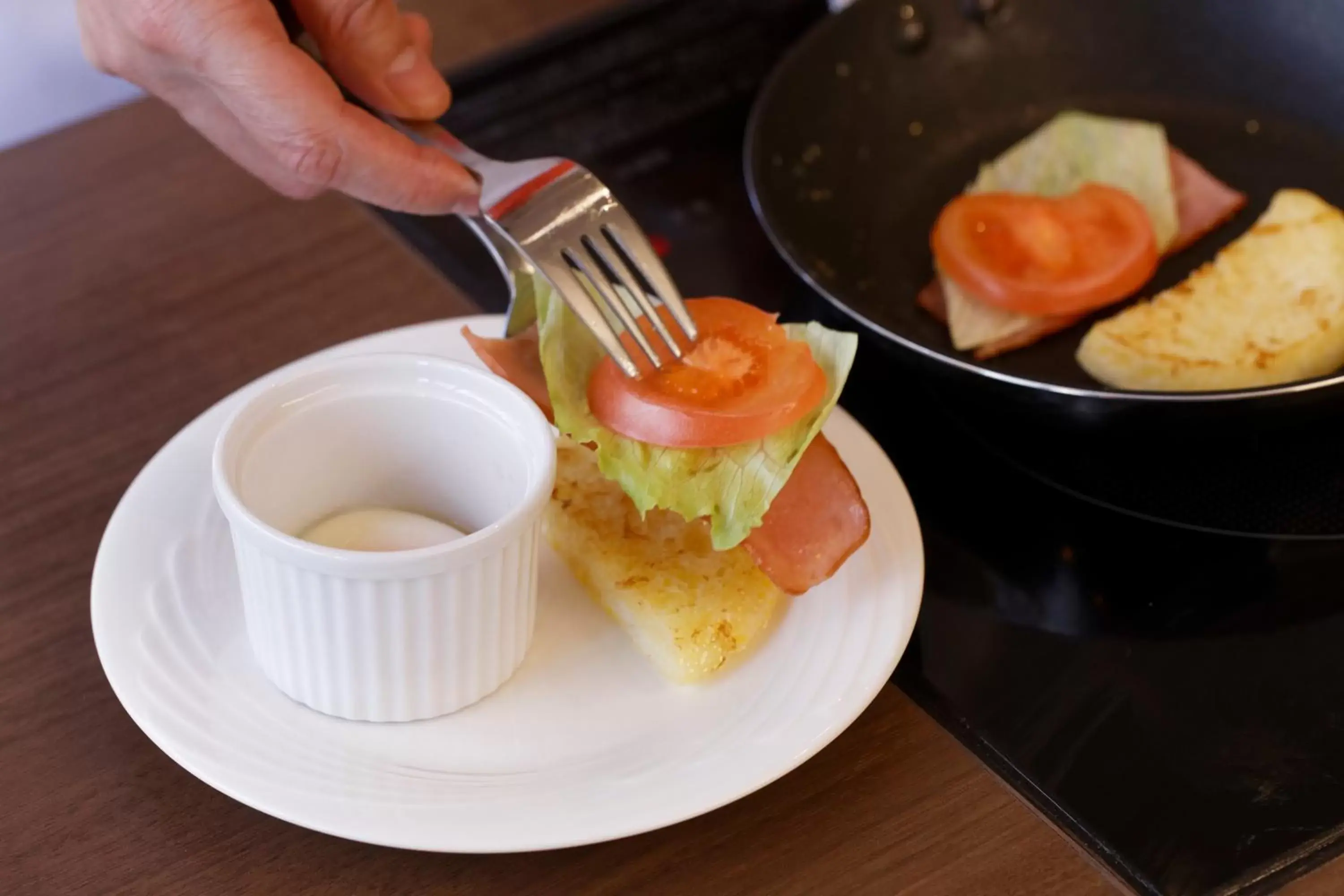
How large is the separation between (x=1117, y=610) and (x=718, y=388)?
1.26 feet

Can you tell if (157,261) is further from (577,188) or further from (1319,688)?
(1319,688)

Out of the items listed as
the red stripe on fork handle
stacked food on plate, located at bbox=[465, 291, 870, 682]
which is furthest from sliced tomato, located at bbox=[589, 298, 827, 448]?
the red stripe on fork handle

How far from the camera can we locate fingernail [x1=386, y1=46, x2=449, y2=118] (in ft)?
3.63

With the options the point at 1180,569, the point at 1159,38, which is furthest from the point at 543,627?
the point at 1159,38

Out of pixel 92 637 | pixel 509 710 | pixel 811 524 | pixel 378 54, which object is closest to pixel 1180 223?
pixel 811 524

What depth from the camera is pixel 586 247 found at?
3.11ft

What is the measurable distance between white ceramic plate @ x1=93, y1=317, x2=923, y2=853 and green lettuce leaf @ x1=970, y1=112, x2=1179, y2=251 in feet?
2.33

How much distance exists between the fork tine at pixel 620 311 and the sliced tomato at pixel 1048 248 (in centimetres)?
57

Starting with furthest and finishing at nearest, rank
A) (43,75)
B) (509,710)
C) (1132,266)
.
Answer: (43,75) < (1132,266) < (509,710)

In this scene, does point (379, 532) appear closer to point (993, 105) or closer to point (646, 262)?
point (646, 262)

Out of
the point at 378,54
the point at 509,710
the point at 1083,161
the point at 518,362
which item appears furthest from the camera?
the point at 1083,161

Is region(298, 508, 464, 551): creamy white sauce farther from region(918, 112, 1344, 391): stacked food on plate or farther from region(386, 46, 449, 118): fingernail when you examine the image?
region(918, 112, 1344, 391): stacked food on plate

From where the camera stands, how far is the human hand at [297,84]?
0.99 m

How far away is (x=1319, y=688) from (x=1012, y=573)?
24 centimetres
